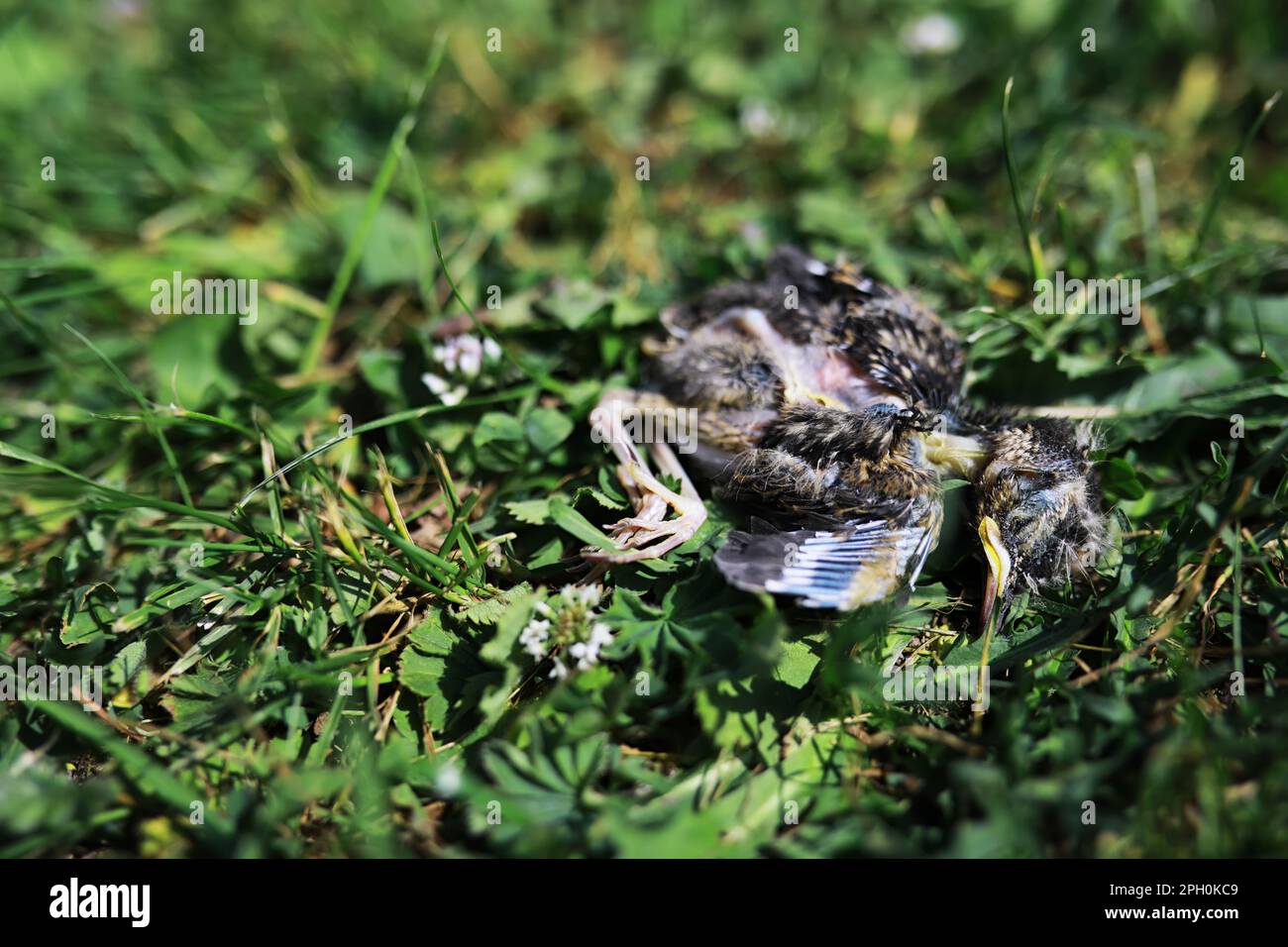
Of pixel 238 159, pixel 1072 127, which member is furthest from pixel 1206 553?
pixel 238 159

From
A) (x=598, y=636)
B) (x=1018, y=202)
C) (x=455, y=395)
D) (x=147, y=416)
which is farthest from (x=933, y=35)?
(x=147, y=416)

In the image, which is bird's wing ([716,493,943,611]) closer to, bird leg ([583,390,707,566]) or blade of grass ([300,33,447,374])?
bird leg ([583,390,707,566])

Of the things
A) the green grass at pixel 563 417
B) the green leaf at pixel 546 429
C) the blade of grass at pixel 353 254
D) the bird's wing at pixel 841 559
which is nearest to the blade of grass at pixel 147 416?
the green grass at pixel 563 417

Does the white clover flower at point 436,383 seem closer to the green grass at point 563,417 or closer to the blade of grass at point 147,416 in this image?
the green grass at point 563,417

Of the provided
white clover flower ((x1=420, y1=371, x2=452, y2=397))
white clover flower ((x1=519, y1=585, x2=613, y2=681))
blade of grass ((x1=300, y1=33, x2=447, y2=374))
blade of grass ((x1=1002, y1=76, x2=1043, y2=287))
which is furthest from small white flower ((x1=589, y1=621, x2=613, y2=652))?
blade of grass ((x1=1002, y1=76, x2=1043, y2=287))

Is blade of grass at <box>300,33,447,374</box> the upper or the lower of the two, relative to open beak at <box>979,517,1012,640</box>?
upper

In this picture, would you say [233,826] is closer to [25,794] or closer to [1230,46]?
[25,794]

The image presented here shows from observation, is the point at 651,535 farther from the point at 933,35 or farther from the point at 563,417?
the point at 933,35
